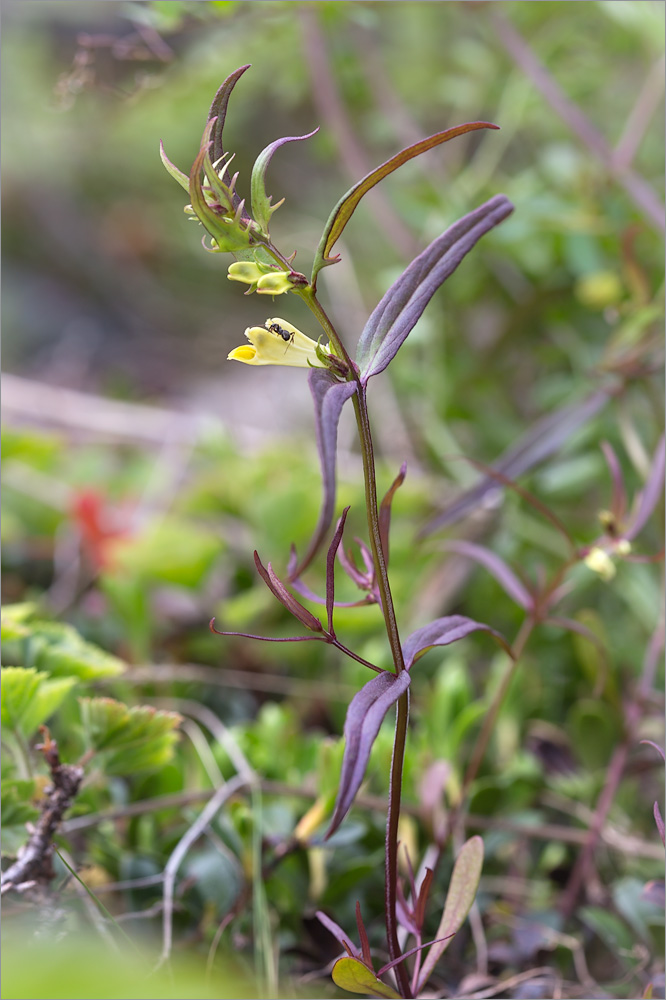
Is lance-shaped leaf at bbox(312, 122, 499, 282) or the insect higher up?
lance-shaped leaf at bbox(312, 122, 499, 282)

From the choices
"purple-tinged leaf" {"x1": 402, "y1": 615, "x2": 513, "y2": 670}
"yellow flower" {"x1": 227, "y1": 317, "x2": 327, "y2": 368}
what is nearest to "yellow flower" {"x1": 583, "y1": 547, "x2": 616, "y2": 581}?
"purple-tinged leaf" {"x1": 402, "y1": 615, "x2": 513, "y2": 670}

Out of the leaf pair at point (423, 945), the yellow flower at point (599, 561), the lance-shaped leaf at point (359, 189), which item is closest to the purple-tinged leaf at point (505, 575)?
the yellow flower at point (599, 561)

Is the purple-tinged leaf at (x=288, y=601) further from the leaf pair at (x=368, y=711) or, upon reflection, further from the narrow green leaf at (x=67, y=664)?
the narrow green leaf at (x=67, y=664)

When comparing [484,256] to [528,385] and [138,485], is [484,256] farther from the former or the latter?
[138,485]

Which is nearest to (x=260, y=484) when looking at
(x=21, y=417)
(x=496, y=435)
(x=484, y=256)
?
(x=496, y=435)

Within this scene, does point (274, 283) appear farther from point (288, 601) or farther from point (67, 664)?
point (67, 664)

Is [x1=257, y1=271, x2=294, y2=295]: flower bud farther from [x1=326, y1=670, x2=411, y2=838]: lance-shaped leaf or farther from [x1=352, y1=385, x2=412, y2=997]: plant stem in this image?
[x1=326, y1=670, x2=411, y2=838]: lance-shaped leaf
